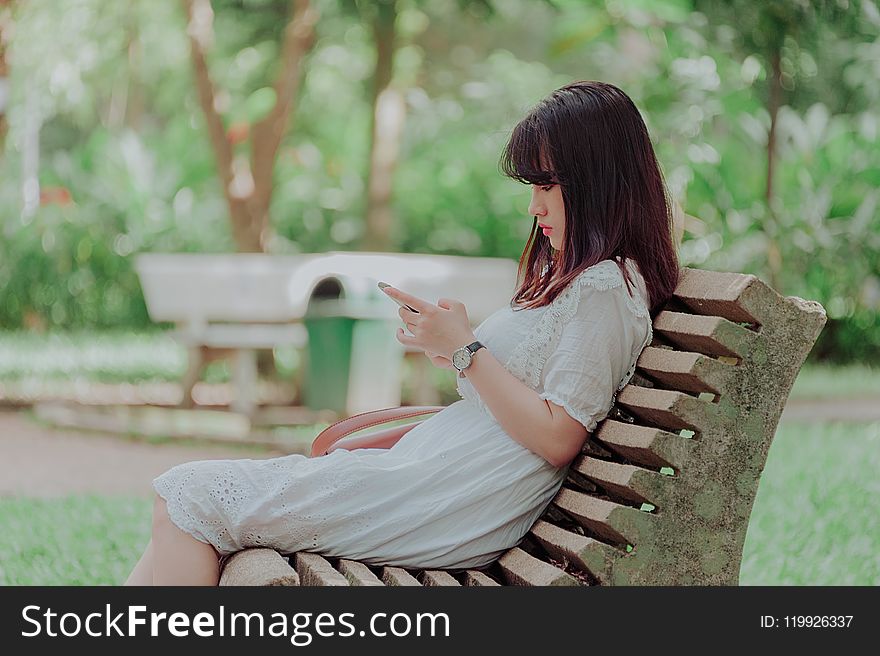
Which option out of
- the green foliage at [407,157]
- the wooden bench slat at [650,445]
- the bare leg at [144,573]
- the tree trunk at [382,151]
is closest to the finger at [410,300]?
the wooden bench slat at [650,445]

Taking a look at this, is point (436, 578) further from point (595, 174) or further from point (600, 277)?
point (595, 174)

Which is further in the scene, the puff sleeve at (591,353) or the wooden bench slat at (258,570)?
the puff sleeve at (591,353)

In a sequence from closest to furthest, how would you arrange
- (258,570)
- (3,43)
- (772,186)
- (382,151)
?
(258,570) < (3,43) < (772,186) < (382,151)

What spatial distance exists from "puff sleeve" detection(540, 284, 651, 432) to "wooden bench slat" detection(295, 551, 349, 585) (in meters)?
0.54

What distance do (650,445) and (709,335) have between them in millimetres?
244

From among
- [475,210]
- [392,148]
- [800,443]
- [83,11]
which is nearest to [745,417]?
[800,443]

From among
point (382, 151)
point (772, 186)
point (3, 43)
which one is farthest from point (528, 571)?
point (382, 151)

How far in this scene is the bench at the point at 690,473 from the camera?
2.28 meters

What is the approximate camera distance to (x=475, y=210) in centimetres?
1374

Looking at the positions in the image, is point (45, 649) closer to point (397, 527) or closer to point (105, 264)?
point (397, 527)

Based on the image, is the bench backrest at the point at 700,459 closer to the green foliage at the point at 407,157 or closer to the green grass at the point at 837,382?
the green foliage at the point at 407,157

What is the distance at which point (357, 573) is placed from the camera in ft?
7.47

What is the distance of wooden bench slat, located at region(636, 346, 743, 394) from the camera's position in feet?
7.59

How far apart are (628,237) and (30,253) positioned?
1084cm
